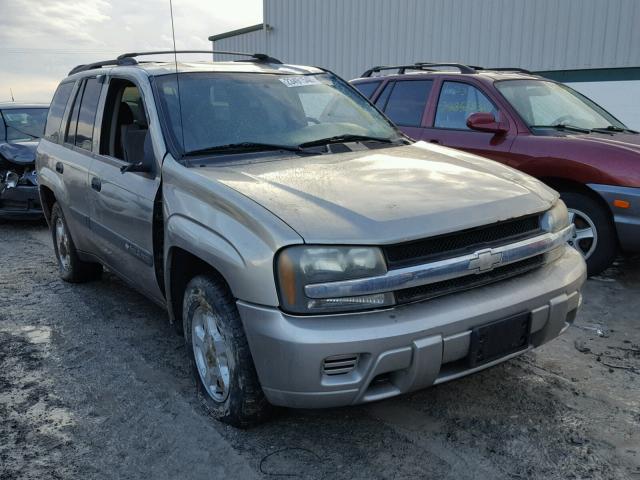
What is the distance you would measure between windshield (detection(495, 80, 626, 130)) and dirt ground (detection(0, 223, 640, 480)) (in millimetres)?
2143

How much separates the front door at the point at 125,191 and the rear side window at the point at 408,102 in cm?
304

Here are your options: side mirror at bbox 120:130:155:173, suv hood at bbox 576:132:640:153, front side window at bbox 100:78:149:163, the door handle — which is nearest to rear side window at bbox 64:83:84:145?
front side window at bbox 100:78:149:163

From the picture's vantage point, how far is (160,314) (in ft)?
15.0

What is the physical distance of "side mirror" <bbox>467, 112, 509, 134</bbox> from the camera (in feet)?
17.3

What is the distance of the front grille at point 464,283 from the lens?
8.30 ft

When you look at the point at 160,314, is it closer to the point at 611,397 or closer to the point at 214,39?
the point at 611,397

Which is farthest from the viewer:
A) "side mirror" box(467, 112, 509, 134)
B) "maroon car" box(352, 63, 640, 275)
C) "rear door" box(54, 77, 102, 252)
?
"side mirror" box(467, 112, 509, 134)

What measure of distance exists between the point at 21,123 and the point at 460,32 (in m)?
8.28

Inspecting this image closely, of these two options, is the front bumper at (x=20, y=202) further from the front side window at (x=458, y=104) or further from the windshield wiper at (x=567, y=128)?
the windshield wiper at (x=567, y=128)

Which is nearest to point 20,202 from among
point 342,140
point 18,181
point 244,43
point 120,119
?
point 18,181

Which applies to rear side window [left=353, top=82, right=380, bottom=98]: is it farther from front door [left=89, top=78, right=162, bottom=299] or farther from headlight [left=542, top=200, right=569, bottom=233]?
headlight [left=542, top=200, right=569, bottom=233]

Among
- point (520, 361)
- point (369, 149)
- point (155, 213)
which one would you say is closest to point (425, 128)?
point (369, 149)

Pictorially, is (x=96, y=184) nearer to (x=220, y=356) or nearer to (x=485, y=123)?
(x=220, y=356)

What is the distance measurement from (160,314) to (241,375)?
6.84 ft
